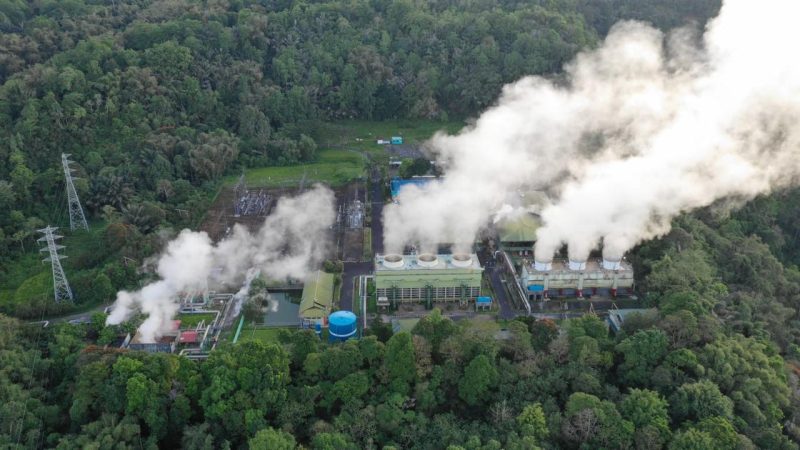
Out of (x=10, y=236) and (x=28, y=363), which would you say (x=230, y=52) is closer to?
(x=10, y=236)

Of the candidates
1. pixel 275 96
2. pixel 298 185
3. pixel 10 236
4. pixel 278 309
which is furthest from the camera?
pixel 275 96

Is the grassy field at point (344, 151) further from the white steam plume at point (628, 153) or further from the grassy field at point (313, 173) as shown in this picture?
the white steam plume at point (628, 153)

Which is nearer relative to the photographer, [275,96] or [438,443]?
[438,443]

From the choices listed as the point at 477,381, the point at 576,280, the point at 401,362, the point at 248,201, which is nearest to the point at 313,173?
the point at 248,201

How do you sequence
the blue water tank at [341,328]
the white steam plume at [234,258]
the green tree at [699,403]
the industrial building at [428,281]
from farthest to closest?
the industrial building at [428,281] → the white steam plume at [234,258] → the blue water tank at [341,328] → the green tree at [699,403]

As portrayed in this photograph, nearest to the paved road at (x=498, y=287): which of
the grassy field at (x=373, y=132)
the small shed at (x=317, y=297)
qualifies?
the small shed at (x=317, y=297)

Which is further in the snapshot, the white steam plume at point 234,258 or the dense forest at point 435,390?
the white steam plume at point 234,258

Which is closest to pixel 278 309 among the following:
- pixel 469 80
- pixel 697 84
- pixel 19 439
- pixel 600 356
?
pixel 19 439
